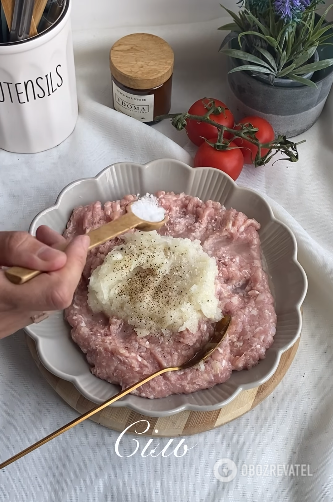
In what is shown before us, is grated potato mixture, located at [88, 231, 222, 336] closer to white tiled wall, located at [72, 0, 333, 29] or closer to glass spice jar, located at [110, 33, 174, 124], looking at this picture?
glass spice jar, located at [110, 33, 174, 124]

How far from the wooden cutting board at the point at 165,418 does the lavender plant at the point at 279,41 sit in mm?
974

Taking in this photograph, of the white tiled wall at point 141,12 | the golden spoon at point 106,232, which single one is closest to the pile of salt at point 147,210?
the golden spoon at point 106,232

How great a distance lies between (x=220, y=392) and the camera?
50.6 inches

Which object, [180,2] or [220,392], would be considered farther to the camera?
[180,2]

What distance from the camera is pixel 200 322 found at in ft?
4.46

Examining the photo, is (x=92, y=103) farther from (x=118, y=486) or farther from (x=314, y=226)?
(x=118, y=486)

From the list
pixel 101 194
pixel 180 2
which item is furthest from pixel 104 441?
pixel 180 2

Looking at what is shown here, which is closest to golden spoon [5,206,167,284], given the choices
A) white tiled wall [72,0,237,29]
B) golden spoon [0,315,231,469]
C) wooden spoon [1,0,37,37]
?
golden spoon [0,315,231,469]

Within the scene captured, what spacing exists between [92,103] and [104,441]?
1128mm
